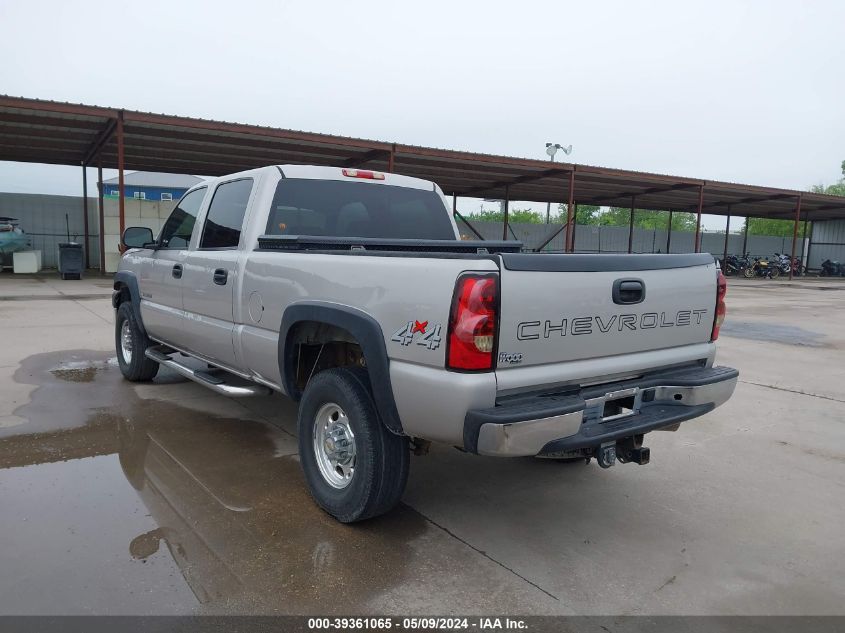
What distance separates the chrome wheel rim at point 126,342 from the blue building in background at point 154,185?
1054 inches

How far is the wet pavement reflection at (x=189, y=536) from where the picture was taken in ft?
8.87

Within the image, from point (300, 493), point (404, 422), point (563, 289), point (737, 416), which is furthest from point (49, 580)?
point (737, 416)

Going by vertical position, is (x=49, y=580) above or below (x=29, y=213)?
below

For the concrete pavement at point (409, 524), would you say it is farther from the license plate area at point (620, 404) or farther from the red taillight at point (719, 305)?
the red taillight at point (719, 305)

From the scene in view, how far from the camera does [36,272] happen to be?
21328mm

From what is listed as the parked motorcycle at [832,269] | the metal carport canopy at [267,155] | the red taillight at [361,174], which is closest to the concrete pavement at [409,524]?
the red taillight at [361,174]

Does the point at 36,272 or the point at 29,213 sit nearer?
the point at 36,272

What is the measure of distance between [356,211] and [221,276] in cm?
106

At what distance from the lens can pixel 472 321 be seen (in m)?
2.67

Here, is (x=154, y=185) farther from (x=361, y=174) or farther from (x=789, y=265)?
(x=361, y=174)

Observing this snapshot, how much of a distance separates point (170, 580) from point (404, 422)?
48.9 inches

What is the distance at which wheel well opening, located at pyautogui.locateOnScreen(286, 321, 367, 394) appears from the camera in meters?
3.56

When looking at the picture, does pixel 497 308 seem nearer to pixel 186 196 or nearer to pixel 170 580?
pixel 170 580

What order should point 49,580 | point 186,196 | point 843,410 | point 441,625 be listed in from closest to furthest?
point 441,625 < point 49,580 < point 186,196 < point 843,410
